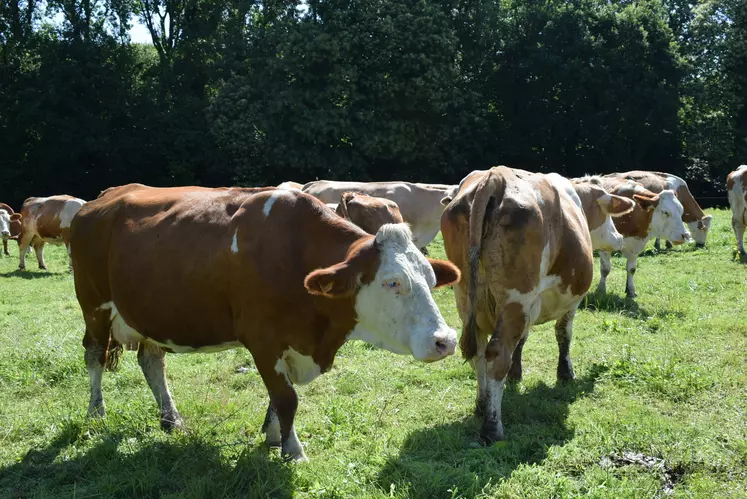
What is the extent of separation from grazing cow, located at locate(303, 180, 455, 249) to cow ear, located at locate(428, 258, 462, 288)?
37.3 ft

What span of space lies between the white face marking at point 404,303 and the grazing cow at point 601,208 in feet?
15.7

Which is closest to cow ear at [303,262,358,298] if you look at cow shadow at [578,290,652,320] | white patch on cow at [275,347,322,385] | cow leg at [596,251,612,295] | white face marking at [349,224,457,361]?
white face marking at [349,224,457,361]

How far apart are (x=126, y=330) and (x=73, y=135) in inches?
1192

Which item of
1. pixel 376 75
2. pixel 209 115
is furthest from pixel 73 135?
pixel 376 75

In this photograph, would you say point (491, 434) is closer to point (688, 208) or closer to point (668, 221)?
point (668, 221)

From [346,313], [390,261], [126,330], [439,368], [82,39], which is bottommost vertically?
[439,368]

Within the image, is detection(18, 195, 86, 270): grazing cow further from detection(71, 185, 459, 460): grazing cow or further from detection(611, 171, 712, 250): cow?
detection(611, 171, 712, 250): cow

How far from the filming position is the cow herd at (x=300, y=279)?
4309 mm

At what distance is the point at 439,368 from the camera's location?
7043 mm

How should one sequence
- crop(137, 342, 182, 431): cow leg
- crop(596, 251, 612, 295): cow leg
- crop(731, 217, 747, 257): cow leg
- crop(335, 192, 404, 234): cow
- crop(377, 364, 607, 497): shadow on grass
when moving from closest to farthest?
crop(377, 364, 607, 497): shadow on grass
crop(137, 342, 182, 431): cow leg
crop(335, 192, 404, 234): cow
crop(596, 251, 612, 295): cow leg
crop(731, 217, 747, 257): cow leg

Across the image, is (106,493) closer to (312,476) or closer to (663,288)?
(312,476)

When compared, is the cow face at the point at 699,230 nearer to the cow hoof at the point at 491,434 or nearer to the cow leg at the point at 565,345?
the cow leg at the point at 565,345

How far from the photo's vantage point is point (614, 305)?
9.95 m

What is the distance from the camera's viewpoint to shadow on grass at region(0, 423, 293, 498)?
4.22 meters
